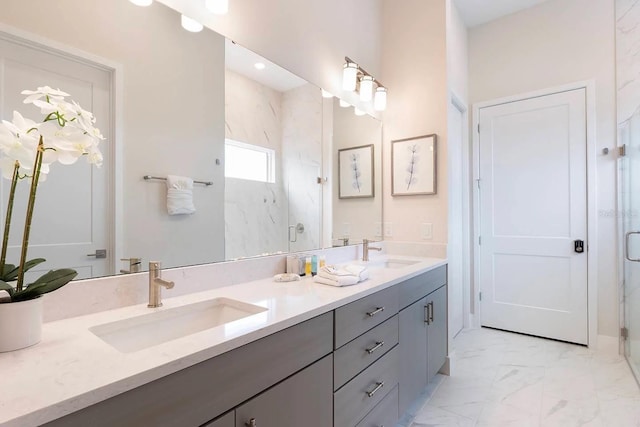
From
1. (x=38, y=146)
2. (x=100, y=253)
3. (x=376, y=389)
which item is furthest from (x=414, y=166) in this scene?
(x=38, y=146)

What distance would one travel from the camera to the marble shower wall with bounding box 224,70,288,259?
1.50 meters

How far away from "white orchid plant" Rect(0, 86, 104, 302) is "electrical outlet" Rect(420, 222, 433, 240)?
7.17 ft

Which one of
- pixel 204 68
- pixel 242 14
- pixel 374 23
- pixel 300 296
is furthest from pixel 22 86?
pixel 374 23

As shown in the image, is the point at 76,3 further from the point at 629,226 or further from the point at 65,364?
the point at 629,226

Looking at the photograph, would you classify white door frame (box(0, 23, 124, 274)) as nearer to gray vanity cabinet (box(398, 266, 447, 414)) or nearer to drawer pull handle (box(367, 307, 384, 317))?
drawer pull handle (box(367, 307, 384, 317))

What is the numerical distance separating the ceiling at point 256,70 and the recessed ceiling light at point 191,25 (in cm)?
14

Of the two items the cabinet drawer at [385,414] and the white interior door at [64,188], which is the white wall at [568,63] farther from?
the white interior door at [64,188]

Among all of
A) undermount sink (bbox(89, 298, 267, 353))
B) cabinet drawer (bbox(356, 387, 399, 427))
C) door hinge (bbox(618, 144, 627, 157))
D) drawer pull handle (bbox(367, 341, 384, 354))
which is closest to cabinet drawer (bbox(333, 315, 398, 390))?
drawer pull handle (bbox(367, 341, 384, 354))

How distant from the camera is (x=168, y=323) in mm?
1079

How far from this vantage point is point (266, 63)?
5.53 feet

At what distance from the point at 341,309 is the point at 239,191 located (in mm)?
728

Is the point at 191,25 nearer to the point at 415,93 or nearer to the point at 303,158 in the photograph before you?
the point at 303,158

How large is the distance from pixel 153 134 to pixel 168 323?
69 cm

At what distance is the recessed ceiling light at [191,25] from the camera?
1321 millimetres
